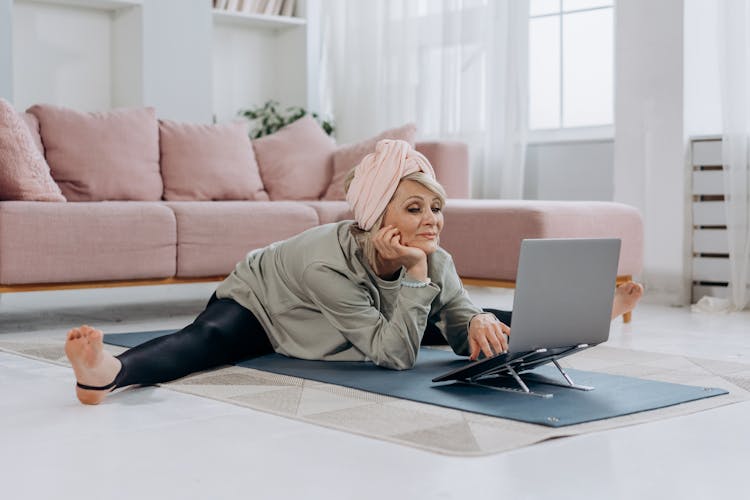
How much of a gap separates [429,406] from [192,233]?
6.35 ft

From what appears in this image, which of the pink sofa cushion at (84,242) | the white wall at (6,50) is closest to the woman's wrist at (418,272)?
the pink sofa cushion at (84,242)

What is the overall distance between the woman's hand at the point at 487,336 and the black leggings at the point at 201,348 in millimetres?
623

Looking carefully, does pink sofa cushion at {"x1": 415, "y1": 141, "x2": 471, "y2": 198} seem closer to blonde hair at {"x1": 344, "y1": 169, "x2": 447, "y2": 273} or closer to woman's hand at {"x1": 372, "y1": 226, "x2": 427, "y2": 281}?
blonde hair at {"x1": 344, "y1": 169, "x2": 447, "y2": 273}

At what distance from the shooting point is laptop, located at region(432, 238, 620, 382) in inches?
85.0

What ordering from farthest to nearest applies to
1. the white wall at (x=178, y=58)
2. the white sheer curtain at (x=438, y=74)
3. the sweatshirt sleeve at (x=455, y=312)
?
the white wall at (x=178, y=58), the white sheer curtain at (x=438, y=74), the sweatshirt sleeve at (x=455, y=312)

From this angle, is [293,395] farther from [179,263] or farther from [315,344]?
[179,263]

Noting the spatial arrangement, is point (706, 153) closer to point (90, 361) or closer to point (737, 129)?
point (737, 129)

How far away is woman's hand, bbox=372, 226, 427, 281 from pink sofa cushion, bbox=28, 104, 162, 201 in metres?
2.20

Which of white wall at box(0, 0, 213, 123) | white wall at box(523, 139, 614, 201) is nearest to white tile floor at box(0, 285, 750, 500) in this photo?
white wall at box(523, 139, 614, 201)

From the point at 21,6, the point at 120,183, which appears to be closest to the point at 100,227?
the point at 120,183

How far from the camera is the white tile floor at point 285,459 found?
5.17ft

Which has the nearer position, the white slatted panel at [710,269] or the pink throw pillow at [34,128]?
the pink throw pillow at [34,128]

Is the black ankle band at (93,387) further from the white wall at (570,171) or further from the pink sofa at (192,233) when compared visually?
the white wall at (570,171)

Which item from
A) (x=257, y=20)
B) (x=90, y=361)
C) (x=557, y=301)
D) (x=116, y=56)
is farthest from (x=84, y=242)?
(x=257, y=20)
